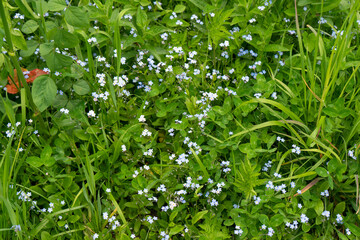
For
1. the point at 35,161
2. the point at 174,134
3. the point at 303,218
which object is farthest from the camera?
the point at 174,134

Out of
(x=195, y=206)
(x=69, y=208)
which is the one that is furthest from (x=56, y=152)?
(x=195, y=206)

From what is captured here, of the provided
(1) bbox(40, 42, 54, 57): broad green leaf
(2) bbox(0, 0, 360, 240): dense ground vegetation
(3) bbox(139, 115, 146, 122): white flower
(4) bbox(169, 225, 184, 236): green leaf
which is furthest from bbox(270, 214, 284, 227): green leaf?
(1) bbox(40, 42, 54, 57): broad green leaf

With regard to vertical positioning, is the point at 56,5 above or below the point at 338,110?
above

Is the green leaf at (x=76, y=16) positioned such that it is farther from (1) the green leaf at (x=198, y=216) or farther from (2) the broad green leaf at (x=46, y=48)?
(1) the green leaf at (x=198, y=216)

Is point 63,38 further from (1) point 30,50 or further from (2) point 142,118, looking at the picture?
(2) point 142,118

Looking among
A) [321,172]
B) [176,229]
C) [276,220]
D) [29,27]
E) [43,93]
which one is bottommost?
[176,229]

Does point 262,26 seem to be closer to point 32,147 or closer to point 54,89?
point 54,89

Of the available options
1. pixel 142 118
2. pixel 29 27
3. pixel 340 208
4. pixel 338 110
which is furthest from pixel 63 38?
pixel 340 208

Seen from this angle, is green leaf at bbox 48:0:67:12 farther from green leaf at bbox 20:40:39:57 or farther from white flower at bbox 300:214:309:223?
white flower at bbox 300:214:309:223
